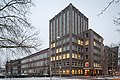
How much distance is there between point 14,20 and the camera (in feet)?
36.2

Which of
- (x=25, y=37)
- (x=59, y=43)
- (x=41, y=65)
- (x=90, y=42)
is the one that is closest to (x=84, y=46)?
(x=90, y=42)

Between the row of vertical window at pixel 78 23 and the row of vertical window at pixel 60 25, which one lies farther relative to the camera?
the row of vertical window at pixel 60 25

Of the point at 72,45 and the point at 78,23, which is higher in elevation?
the point at 78,23

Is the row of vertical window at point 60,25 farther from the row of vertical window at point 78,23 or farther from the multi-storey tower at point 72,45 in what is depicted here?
the row of vertical window at point 78,23

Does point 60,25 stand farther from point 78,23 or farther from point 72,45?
point 72,45

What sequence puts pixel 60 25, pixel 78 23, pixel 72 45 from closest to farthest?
pixel 72 45 < pixel 78 23 < pixel 60 25

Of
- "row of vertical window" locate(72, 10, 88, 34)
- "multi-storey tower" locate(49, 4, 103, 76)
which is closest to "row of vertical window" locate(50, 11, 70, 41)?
"multi-storey tower" locate(49, 4, 103, 76)

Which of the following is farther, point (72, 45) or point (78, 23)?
point (78, 23)

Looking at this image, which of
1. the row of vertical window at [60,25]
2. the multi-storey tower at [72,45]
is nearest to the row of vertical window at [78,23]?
the multi-storey tower at [72,45]

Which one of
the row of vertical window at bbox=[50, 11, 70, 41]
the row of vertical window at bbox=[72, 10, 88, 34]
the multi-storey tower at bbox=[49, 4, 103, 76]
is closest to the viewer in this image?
the multi-storey tower at bbox=[49, 4, 103, 76]

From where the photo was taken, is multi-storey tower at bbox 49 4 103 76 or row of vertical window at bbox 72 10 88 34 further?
row of vertical window at bbox 72 10 88 34

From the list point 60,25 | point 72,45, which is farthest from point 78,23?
point 72,45

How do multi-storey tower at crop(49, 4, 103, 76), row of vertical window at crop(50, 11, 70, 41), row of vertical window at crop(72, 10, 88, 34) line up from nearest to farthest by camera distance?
multi-storey tower at crop(49, 4, 103, 76), row of vertical window at crop(72, 10, 88, 34), row of vertical window at crop(50, 11, 70, 41)

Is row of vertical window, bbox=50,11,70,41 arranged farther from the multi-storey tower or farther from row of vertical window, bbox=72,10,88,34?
row of vertical window, bbox=72,10,88,34
